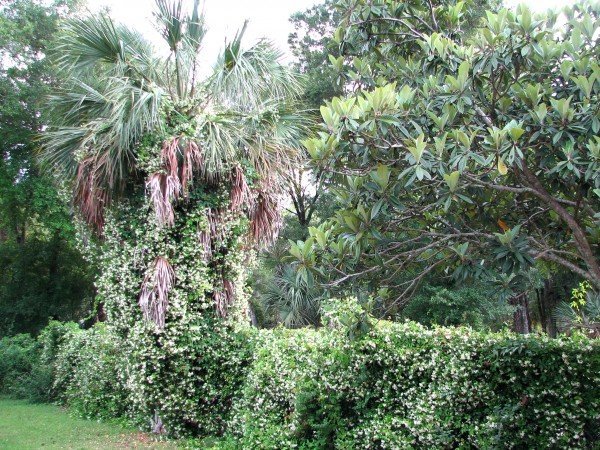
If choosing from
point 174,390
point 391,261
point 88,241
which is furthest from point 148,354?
point 391,261

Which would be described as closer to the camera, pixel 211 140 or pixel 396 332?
pixel 396 332

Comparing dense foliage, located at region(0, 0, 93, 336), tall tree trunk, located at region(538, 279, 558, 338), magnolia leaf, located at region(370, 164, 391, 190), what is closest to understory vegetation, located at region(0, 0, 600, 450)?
magnolia leaf, located at region(370, 164, 391, 190)

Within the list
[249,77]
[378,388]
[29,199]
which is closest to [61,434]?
[378,388]

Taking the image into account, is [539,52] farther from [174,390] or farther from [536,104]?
[174,390]

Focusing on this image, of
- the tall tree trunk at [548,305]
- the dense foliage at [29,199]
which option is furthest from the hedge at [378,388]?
the tall tree trunk at [548,305]

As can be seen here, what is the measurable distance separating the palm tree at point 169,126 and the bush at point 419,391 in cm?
177

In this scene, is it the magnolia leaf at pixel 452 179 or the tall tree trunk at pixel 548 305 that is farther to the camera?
the tall tree trunk at pixel 548 305

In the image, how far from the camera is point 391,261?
401cm

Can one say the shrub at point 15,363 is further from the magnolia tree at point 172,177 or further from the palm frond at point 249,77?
the palm frond at point 249,77

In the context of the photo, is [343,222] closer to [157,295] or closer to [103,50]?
[157,295]

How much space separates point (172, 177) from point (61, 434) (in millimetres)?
4653

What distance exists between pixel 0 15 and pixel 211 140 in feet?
35.6

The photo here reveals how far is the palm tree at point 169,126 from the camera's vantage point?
756 centimetres

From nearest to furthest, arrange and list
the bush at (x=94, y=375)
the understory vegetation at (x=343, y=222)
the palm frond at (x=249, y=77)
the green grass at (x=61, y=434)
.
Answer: the understory vegetation at (x=343, y=222)
the green grass at (x=61, y=434)
the palm frond at (x=249, y=77)
the bush at (x=94, y=375)
